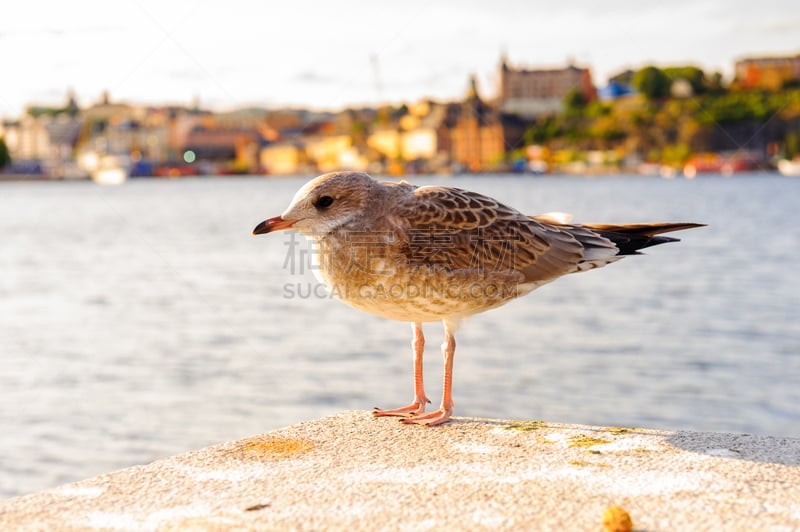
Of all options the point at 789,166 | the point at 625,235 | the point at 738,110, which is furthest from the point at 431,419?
the point at 789,166

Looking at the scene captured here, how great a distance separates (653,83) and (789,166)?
2758cm

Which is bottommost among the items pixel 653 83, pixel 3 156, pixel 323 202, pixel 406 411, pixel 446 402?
pixel 406 411

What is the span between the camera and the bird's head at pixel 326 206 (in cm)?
500

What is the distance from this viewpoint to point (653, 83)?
154000mm

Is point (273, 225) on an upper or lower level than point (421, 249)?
upper

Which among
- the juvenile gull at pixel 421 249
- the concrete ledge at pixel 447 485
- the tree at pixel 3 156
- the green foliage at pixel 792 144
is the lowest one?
the concrete ledge at pixel 447 485

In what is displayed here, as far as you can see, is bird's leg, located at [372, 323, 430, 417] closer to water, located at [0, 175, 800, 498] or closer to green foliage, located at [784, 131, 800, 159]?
water, located at [0, 175, 800, 498]

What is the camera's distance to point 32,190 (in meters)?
144

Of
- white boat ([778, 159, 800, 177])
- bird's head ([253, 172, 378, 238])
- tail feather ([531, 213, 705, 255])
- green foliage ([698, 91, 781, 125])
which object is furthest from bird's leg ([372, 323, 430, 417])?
white boat ([778, 159, 800, 177])

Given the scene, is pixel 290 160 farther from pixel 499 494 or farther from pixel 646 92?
pixel 499 494

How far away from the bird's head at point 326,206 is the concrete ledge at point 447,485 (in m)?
1.16

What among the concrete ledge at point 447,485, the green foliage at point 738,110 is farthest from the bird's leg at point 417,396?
the green foliage at point 738,110

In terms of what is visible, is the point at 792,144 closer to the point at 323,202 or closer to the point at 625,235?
the point at 625,235

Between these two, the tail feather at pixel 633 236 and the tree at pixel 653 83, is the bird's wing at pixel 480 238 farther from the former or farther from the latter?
the tree at pixel 653 83
